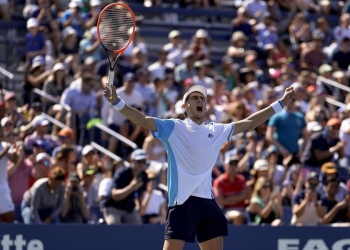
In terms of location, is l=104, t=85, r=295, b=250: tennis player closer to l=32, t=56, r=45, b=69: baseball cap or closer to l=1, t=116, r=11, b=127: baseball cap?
l=1, t=116, r=11, b=127: baseball cap

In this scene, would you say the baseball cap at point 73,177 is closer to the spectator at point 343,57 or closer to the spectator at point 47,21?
the spectator at point 47,21

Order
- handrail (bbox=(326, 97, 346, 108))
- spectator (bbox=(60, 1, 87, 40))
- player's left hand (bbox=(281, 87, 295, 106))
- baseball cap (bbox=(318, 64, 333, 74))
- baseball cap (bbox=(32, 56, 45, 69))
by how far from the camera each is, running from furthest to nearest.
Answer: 1. baseball cap (bbox=(318, 64, 333, 74))
2. spectator (bbox=(60, 1, 87, 40))
3. handrail (bbox=(326, 97, 346, 108))
4. baseball cap (bbox=(32, 56, 45, 69))
5. player's left hand (bbox=(281, 87, 295, 106))

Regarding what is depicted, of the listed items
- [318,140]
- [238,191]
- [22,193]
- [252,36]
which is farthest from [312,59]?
[22,193]

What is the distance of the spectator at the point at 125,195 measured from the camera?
43.1 feet

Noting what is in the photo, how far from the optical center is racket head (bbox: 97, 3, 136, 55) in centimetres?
945

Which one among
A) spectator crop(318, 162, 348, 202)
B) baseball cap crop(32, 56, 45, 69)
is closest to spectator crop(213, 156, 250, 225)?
spectator crop(318, 162, 348, 202)

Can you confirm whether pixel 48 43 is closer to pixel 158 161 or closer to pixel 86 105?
pixel 86 105

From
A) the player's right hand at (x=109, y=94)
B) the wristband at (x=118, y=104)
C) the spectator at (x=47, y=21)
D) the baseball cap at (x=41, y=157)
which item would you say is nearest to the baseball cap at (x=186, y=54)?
the spectator at (x=47, y=21)

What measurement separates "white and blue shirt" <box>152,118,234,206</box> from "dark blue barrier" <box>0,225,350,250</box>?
9.74 feet

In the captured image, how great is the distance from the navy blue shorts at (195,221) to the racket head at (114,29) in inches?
58.6

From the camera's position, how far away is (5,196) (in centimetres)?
1257

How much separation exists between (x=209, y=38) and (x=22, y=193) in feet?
23.3

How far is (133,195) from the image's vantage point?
13.4m

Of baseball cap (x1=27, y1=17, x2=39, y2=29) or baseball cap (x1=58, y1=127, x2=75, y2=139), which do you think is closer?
baseball cap (x1=58, y1=127, x2=75, y2=139)
